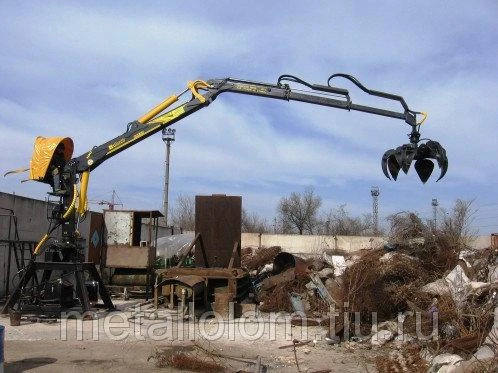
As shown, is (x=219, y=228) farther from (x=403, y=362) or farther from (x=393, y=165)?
(x=403, y=362)

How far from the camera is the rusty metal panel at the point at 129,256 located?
16062 millimetres

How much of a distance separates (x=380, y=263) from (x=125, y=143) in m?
5.97

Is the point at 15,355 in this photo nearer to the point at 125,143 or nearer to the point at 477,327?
the point at 125,143

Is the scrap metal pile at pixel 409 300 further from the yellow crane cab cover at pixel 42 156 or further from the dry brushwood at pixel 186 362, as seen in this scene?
the yellow crane cab cover at pixel 42 156

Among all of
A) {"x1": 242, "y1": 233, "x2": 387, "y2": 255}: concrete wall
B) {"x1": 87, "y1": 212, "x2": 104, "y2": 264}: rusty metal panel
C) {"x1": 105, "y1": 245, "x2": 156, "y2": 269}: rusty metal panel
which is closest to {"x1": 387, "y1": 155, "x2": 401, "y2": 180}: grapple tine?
{"x1": 105, "y1": 245, "x2": 156, "y2": 269}: rusty metal panel

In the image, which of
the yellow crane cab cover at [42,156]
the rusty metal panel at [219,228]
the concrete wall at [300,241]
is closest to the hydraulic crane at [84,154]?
the yellow crane cab cover at [42,156]

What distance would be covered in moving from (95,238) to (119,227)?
0.99 meters

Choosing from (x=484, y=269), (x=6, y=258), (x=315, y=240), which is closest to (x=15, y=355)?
(x=6, y=258)

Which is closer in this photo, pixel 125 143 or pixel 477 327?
pixel 477 327

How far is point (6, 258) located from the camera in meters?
13.7

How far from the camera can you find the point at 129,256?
Answer: 53.0ft

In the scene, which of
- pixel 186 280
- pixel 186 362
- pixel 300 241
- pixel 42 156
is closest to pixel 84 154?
pixel 42 156

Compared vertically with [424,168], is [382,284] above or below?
below

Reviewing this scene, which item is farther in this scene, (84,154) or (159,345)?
(84,154)
